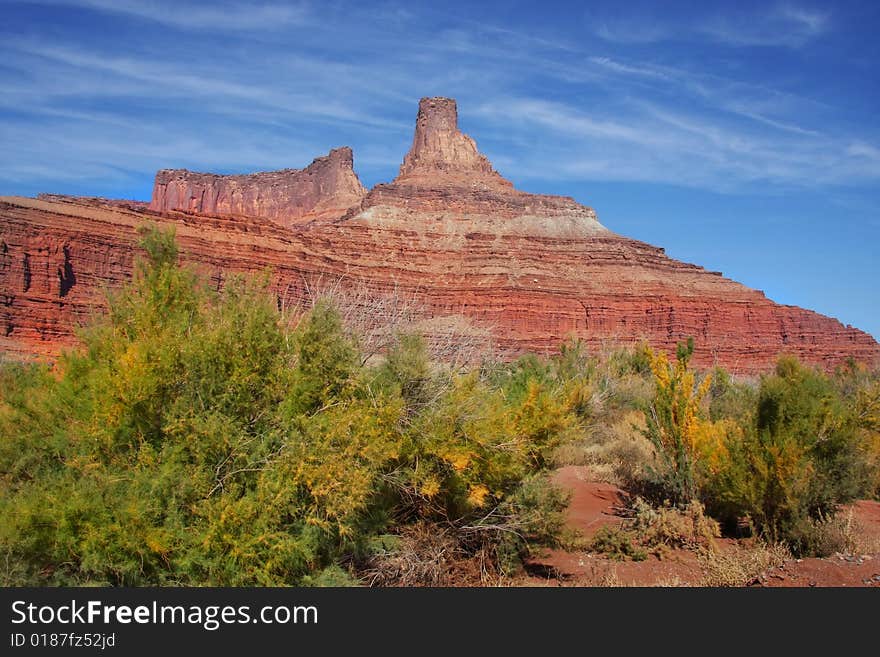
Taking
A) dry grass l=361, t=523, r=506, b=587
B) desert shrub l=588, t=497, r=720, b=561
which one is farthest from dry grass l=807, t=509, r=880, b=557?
dry grass l=361, t=523, r=506, b=587

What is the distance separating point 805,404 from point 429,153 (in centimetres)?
11231

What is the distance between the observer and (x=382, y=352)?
1050 cm

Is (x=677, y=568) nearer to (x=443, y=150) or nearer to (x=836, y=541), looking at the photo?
(x=836, y=541)

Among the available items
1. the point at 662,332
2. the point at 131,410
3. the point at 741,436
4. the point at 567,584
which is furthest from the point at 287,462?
the point at 662,332

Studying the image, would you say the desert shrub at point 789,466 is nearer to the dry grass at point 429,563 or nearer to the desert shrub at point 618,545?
the desert shrub at point 618,545

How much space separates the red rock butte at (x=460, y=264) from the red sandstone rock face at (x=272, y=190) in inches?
735

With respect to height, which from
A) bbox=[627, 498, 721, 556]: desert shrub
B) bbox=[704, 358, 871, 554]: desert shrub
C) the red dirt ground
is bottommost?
the red dirt ground

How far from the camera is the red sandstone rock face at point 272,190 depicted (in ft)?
444

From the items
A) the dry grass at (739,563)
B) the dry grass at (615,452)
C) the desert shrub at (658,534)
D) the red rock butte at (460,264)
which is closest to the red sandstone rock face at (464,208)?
the red rock butte at (460,264)

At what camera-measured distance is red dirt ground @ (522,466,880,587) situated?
9281mm

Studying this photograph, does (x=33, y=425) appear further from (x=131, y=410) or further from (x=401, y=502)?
(x=401, y=502)

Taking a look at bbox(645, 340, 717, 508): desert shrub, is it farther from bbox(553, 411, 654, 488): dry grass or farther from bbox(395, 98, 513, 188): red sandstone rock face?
bbox(395, 98, 513, 188): red sandstone rock face

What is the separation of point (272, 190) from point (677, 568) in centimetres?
13966

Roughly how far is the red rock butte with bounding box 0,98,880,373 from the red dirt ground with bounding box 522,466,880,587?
43802 mm
